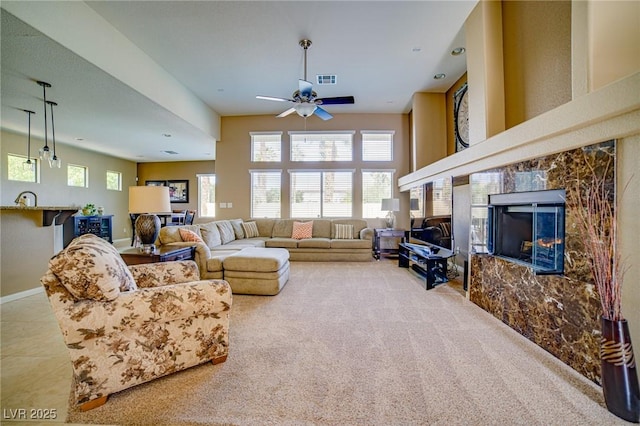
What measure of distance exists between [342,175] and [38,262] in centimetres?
553

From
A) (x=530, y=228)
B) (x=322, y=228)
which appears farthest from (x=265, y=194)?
(x=530, y=228)

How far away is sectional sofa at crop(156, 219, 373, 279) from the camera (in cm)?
420

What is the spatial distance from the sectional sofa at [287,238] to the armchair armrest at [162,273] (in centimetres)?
137

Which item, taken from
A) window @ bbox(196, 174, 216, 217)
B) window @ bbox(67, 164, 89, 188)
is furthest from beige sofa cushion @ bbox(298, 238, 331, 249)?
window @ bbox(67, 164, 89, 188)

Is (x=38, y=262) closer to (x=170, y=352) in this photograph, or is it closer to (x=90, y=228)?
(x=170, y=352)

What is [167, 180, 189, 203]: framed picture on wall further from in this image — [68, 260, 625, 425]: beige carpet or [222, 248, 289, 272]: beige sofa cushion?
[68, 260, 625, 425]: beige carpet

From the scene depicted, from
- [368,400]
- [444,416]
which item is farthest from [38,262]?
[444,416]

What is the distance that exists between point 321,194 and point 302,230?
45.5 inches

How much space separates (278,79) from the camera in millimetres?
4559

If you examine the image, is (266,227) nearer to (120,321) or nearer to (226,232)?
(226,232)

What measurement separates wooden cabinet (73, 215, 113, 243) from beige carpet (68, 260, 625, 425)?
660cm

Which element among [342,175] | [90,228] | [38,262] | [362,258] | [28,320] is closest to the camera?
[28,320]

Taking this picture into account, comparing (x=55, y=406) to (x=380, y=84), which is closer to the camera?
(x=55, y=406)

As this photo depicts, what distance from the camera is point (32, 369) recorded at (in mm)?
1846
